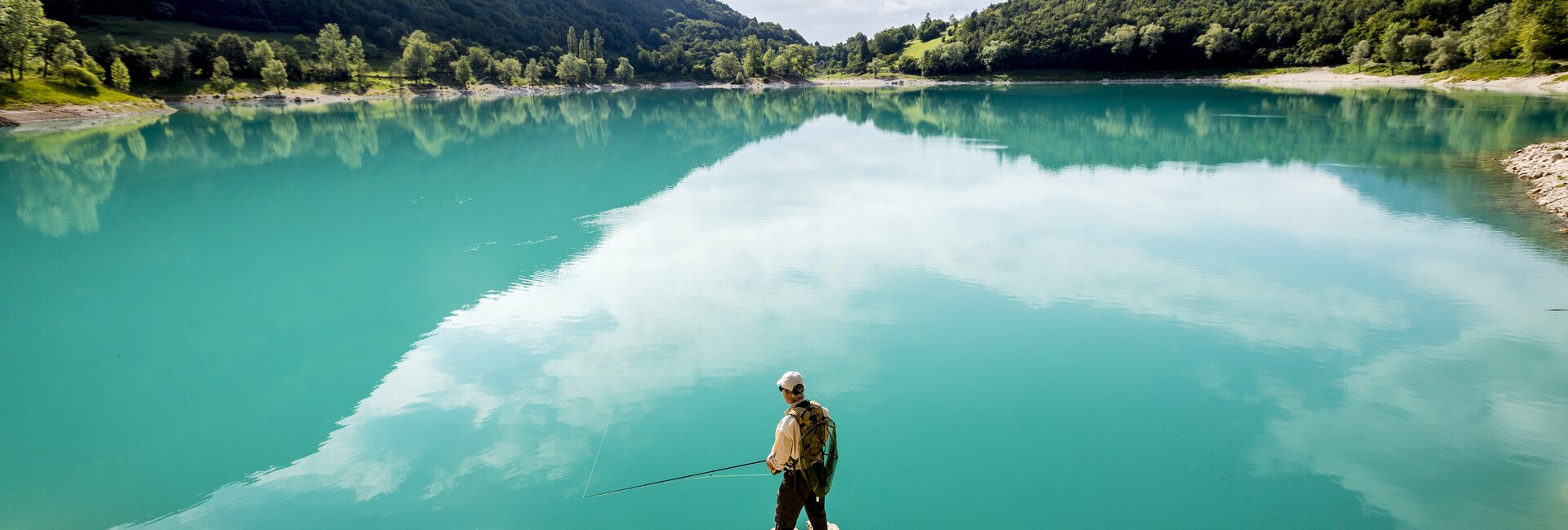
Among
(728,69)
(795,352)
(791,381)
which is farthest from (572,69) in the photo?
(791,381)

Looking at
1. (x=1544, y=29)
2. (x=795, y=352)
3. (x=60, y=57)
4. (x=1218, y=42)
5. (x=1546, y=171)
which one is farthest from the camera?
(x=1218, y=42)

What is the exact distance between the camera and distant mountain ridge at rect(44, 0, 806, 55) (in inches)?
4781

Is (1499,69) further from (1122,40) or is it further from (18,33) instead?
(18,33)

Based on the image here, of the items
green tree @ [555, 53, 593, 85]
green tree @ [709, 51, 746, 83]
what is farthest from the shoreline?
green tree @ [709, 51, 746, 83]

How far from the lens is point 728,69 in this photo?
5876 inches

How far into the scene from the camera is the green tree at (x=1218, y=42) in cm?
11688

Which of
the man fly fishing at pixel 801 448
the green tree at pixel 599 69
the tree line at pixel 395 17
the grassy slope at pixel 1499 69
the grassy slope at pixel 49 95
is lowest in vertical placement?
the man fly fishing at pixel 801 448

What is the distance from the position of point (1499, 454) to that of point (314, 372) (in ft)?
54.2

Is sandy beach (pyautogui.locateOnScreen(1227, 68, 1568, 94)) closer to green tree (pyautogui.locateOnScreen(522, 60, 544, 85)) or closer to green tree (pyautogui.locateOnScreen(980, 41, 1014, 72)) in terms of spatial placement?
green tree (pyautogui.locateOnScreen(980, 41, 1014, 72))

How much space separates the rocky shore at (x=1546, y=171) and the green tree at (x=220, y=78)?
108 metres

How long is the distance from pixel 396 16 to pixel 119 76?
9072 cm

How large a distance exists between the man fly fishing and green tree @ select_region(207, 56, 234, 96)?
101755 mm

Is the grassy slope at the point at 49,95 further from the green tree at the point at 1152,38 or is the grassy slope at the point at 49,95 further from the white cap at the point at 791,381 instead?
the green tree at the point at 1152,38

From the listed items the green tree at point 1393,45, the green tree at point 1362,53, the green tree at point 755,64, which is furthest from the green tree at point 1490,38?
the green tree at point 755,64
